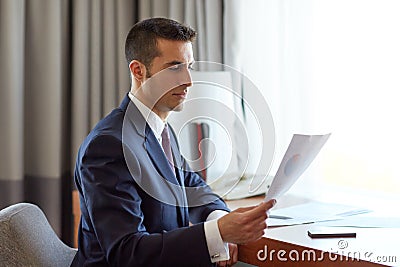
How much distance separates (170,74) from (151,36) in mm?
107

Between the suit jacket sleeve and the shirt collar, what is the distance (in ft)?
0.54

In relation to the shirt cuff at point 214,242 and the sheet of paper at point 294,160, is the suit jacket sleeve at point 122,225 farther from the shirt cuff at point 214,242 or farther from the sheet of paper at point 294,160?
the sheet of paper at point 294,160

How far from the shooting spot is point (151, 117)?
1690mm

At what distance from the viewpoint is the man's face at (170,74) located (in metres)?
1.63

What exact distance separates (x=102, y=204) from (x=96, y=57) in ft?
5.68

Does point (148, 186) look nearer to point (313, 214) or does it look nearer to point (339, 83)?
point (313, 214)

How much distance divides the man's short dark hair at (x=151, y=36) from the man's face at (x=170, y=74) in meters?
0.01

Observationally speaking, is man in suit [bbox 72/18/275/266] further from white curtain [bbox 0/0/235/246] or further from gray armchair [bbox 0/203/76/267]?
white curtain [bbox 0/0/235/246]

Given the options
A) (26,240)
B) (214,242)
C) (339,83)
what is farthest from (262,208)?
(339,83)

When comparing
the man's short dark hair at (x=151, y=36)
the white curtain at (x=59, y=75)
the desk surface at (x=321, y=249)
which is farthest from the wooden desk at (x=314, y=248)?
the white curtain at (x=59, y=75)

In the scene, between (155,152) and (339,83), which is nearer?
(155,152)

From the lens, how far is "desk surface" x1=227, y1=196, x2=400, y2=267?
146 centimetres

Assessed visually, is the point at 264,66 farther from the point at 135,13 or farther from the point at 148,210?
the point at 148,210

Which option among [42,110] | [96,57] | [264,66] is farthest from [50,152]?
[264,66]
